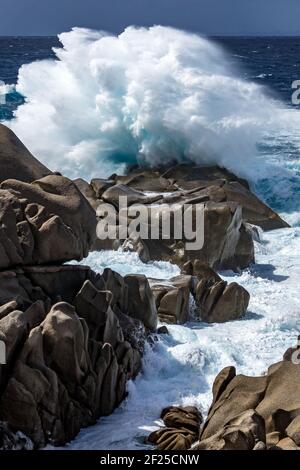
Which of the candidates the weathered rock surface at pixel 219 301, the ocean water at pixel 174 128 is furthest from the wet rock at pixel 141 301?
the weathered rock surface at pixel 219 301

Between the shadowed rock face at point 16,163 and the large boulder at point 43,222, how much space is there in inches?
31.4

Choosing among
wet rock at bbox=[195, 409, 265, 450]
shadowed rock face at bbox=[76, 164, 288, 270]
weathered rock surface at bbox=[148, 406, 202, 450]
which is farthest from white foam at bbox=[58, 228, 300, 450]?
wet rock at bbox=[195, 409, 265, 450]

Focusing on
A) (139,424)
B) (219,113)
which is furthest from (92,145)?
(139,424)

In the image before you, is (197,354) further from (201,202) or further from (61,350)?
(201,202)

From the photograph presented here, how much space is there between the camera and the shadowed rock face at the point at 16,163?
48.4 ft

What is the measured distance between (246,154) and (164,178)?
4.58 m

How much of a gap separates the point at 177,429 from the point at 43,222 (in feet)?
13.1

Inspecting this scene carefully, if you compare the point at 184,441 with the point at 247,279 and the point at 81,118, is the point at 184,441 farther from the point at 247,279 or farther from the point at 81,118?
the point at 81,118

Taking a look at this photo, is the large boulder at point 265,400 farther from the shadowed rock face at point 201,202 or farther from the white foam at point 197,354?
the shadowed rock face at point 201,202

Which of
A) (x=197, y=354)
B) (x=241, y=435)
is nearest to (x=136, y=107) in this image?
(x=197, y=354)

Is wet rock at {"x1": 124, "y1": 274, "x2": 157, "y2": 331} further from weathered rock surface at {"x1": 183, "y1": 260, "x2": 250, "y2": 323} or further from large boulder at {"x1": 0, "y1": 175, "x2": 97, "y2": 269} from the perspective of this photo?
weathered rock surface at {"x1": 183, "y1": 260, "x2": 250, "y2": 323}

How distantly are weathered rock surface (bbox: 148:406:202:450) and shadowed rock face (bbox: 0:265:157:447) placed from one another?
926 mm

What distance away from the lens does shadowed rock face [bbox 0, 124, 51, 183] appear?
14.8 m

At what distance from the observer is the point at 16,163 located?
14898 mm
